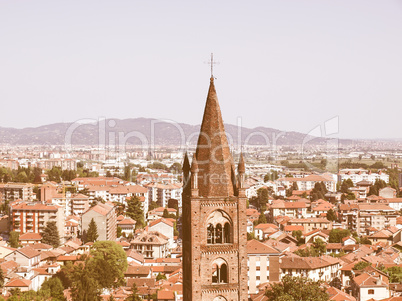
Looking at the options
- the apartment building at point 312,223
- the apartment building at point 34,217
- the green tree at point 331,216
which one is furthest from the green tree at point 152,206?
the green tree at point 331,216

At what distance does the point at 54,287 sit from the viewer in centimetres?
5419

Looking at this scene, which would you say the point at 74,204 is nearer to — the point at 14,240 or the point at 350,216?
the point at 14,240

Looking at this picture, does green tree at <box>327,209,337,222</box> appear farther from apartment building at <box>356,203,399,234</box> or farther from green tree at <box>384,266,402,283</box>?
green tree at <box>384,266,402,283</box>

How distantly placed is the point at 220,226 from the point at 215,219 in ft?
1.26

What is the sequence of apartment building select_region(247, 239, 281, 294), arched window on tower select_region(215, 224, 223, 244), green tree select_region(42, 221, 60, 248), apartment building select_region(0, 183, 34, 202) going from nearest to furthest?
arched window on tower select_region(215, 224, 223, 244) < apartment building select_region(247, 239, 281, 294) < green tree select_region(42, 221, 60, 248) < apartment building select_region(0, 183, 34, 202)

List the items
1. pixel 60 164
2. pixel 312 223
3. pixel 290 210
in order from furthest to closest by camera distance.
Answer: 1. pixel 60 164
2. pixel 290 210
3. pixel 312 223

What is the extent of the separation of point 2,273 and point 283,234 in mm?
33961

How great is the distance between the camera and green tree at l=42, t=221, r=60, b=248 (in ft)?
254

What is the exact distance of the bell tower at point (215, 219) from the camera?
1032 inches

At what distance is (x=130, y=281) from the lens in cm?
5828

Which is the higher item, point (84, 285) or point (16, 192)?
point (16, 192)

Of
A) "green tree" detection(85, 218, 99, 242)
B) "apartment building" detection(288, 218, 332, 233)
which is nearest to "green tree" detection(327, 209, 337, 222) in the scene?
"apartment building" detection(288, 218, 332, 233)

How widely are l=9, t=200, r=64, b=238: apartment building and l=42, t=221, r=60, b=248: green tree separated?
5.38m

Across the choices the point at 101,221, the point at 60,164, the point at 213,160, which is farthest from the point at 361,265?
the point at 60,164
